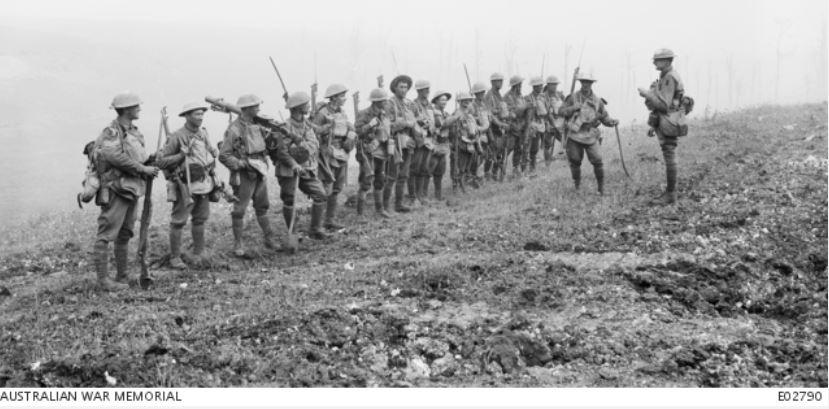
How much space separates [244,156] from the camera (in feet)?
33.4

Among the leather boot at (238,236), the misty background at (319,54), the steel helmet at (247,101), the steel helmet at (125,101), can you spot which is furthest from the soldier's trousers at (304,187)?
the misty background at (319,54)

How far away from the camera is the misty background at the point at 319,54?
45250 millimetres

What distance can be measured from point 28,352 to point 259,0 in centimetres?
13214

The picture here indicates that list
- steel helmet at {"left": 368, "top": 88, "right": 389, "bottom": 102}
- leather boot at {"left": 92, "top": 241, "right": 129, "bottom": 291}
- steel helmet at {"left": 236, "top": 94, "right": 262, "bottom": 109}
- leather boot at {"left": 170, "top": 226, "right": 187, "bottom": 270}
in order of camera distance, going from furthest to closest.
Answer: steel helmet at {"left": 368, "top": 88, "right": 389, "bottom": 102} < steel helmet at {"left": 236, "top": 94, "right": 262, "bottom": 109} < leather boot at {"left": 170, "top": 226, "right": 187, "bottom": 270} < leather boot at {"left": 92, "top": 241, "right": 129, "bottom": 291}

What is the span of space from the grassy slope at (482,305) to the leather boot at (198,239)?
0.37 m

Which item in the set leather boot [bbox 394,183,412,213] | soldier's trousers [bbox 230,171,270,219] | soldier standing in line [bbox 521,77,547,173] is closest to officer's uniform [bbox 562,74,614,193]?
leather boot [bbox 394,183,412,213]

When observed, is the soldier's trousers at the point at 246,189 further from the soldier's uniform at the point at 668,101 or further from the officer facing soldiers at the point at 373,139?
the soldier's uniform at the point at 668,101

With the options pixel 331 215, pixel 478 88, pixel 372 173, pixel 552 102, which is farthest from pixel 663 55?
pixel 331 215

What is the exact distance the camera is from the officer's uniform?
43.3 feet

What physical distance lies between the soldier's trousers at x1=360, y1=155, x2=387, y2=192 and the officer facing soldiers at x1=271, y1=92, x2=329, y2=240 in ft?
5.31

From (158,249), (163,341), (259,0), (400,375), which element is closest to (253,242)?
(158,249)

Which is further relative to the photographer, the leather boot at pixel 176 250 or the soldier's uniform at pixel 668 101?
the soldier's uniform at pixel 668 101

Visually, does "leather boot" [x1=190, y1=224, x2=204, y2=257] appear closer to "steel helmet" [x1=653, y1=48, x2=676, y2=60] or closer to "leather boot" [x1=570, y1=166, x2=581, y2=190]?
"leather boot" [x1=570, y1=166, x2=581, y2=190]

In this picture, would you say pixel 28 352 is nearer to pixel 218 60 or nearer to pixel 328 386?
pixel 328 386
